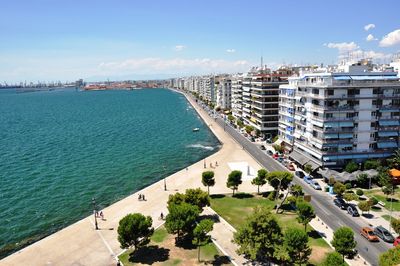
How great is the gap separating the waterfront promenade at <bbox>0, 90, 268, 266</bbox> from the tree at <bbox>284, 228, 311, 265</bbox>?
23.5 meters

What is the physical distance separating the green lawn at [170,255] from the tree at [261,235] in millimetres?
4354

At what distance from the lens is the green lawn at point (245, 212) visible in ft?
169

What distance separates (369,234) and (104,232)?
41.0 m

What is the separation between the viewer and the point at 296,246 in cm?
4175

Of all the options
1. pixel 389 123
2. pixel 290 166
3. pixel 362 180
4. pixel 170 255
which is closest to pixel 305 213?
pixel 170 255

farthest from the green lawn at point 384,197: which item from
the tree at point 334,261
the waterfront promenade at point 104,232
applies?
the tree at point 334,261

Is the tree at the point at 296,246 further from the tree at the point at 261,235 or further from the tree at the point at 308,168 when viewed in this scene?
the tree at the point at 308,168

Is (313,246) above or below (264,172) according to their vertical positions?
below

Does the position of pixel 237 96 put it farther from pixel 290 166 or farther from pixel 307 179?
pixel 307 179

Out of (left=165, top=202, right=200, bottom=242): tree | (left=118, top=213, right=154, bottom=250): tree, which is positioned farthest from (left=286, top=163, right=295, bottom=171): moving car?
(left=118, top=213, right=154, bottom=250): tree

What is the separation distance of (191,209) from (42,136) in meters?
117

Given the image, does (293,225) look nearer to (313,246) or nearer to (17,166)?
(313,246)

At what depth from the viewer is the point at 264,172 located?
70.5 metres

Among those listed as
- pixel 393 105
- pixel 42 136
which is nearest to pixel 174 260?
pixel 393 105
